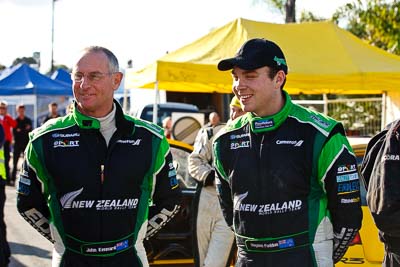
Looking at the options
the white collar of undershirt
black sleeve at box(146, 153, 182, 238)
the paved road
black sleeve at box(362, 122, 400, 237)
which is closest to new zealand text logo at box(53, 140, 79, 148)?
the white collar of undershirt

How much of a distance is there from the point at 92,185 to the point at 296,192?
105 centimetres

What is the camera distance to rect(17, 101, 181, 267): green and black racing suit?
3756 mm

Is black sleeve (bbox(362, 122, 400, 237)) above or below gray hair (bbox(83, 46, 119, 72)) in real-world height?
below

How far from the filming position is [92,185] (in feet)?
12.4

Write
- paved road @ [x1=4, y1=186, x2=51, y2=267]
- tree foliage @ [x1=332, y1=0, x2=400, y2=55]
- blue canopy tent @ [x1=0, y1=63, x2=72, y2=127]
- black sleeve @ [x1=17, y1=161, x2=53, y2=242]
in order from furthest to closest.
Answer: blue canopy tent @ [x1=0, y1=63, x2=72, y2=127]
tree foliage @ [x1=332, y1=0, x2=400, y2=55]
paved road @ [x1=4, y1=186, x2=51, y2=267]
black sleeve @ [x1=17, y1=161, x2=53, y2=242]

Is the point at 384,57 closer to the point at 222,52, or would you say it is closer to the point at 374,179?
the point at 222,52

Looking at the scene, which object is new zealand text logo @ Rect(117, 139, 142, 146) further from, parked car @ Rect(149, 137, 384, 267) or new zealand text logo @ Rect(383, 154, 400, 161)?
parked car @ Rect(149, 137, 384, 267)

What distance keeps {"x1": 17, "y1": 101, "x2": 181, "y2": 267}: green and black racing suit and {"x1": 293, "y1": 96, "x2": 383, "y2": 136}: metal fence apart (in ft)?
40.0

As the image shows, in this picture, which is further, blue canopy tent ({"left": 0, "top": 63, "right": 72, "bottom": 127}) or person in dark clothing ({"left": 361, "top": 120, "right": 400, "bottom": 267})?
blue canopy tent ({"left": 0, "top": 63, "right": 72, "bottom": 127})

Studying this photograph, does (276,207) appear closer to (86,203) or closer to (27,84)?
(86,203)

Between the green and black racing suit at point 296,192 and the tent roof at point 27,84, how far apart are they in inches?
742

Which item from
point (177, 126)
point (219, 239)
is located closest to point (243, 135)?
point (219, 239)

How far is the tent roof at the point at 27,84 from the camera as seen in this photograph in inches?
866

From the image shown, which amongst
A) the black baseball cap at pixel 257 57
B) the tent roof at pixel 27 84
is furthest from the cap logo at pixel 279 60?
the tent roof at pixel 27 84
